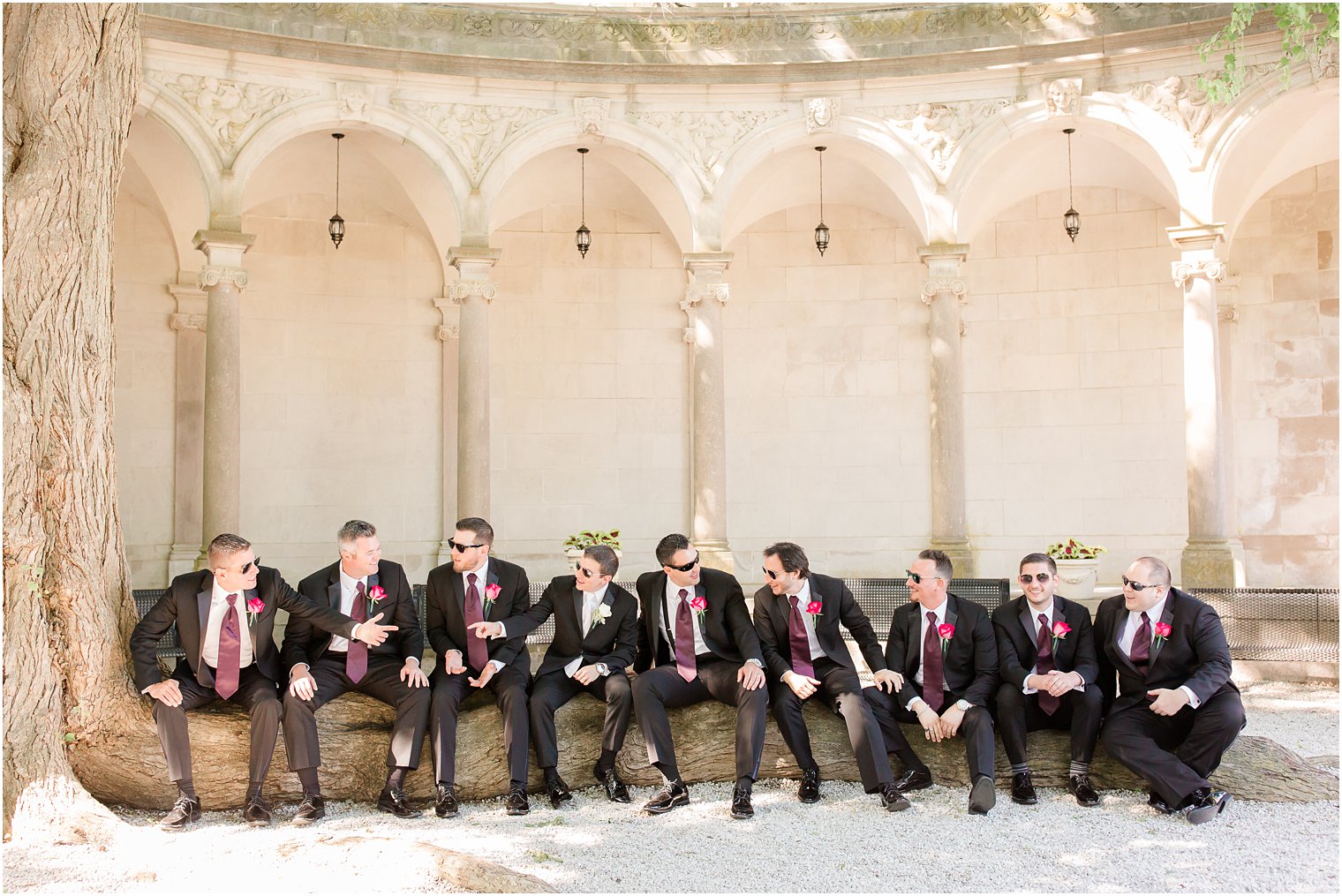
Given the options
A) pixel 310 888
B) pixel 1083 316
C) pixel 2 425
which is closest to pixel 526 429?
pixel 1083 316

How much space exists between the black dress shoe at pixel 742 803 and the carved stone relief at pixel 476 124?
914cm

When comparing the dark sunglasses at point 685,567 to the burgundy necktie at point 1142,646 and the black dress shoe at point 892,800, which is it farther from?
the burgundy necktie at point 1142,646

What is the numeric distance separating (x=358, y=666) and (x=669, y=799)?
2.03 m

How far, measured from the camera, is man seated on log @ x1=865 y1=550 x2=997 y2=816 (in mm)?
6895

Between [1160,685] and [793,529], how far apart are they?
31.4 feet

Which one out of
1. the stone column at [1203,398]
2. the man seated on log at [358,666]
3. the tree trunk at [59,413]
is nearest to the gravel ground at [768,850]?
the man seated on log at [358,666]

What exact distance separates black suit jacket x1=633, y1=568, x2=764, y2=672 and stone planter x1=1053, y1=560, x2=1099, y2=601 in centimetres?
667

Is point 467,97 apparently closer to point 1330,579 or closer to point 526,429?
point 526,429

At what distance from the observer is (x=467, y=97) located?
13.7 meters

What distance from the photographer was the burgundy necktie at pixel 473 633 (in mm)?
7215

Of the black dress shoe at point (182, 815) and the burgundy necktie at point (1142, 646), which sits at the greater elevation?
the burgundy necktie at point (1142, 646)

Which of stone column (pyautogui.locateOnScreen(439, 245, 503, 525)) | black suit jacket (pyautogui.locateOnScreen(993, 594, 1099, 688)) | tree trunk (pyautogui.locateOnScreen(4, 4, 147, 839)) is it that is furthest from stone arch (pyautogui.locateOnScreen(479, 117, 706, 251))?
black suit jacket (pyautogui.locateOnScreen(993, 594, 1099, 688))

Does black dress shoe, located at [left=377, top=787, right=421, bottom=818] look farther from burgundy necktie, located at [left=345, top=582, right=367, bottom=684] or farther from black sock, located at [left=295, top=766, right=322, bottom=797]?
burgundy necktie, located at [left=345, top=582, right=367, bottom=684]

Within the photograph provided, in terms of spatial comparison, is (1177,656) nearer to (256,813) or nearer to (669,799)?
(669,799)
